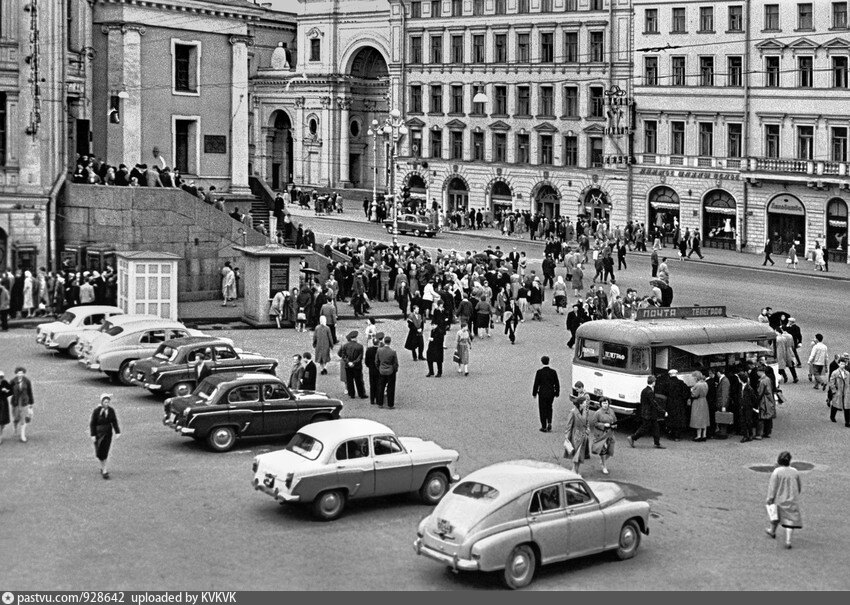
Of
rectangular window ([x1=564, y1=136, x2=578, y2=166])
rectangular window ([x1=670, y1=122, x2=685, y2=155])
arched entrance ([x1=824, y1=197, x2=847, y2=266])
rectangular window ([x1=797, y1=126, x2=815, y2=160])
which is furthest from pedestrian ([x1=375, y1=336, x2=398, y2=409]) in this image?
rectangular window ([x1=564, y1=136, x2=578, y2=166])

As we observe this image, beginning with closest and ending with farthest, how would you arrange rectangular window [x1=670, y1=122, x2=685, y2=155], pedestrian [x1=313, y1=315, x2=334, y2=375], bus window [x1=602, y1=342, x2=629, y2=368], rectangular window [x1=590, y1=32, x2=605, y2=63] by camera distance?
1. bus window [x1=602, y1=342, x2=629, y2=368]
2. pedestrian [x1=313, y1=315, x2=334, y2=375]
3. rectangular window [x1=670, y1=122, x2=685, y2=155]
4. rectangular window [x1=590, y1=32, x2=605, y2=63]

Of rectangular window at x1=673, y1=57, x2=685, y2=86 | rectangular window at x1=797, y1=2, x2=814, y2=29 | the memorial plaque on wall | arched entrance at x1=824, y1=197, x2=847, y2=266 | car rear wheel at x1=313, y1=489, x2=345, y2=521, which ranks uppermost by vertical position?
rectangular window at x1=797, y1=2, x2=814, y2=29

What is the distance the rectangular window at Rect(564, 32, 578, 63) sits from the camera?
77875 mm

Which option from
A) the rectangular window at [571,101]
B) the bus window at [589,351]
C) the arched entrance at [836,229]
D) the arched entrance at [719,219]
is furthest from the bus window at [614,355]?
the rectangular window at [571,101]

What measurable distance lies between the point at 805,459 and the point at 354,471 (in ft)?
30.9

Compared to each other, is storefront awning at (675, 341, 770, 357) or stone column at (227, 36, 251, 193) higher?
stone column at (227, 36, 251, 193)

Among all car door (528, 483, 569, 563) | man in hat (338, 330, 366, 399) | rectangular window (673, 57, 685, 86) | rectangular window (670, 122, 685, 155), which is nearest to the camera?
car door (528, 483, 569, 563)

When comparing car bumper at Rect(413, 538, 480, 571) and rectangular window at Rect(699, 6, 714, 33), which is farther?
rectangular window at Rect(699, 6, 714, 33)

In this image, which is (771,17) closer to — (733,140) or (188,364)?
(733,140)

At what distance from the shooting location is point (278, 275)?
41.9m

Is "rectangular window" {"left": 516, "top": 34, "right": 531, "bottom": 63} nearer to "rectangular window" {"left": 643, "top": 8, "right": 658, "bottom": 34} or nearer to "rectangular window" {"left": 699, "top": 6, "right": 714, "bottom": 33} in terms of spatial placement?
"rectangular window" {"left": 643, "top": 8, "right": 658, "bottom": 34}

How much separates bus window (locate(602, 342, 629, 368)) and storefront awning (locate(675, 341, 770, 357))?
1081 millimetres

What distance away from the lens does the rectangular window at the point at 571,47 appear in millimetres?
77875

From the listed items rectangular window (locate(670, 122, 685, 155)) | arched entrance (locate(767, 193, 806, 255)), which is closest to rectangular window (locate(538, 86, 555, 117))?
rectangular window (locate(670, 122, 685, 155))
